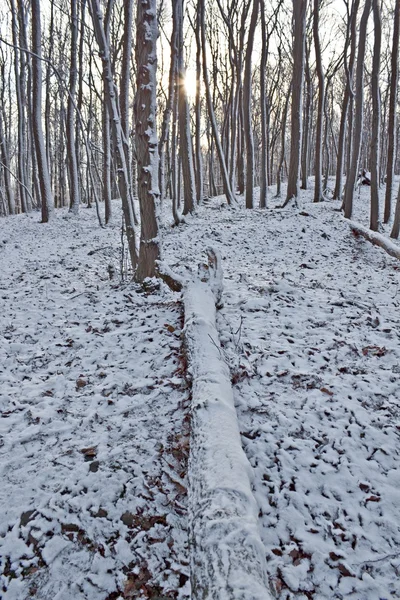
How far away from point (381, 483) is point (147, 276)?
394 cm

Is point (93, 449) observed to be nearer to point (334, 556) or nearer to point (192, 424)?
point (192, 424)

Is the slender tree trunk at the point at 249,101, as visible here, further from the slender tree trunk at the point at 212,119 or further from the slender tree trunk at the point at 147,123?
the slender tree trunk at the point at 147,123

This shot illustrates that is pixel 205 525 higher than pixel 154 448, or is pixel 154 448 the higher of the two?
pixel 205 525

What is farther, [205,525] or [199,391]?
[199,391]

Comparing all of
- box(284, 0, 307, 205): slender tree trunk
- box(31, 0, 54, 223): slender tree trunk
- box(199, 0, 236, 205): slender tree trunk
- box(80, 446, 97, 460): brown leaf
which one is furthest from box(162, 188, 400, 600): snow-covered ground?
box(31, 0, 54, 223): slender tree trunk

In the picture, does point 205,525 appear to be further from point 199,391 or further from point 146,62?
point 146,62

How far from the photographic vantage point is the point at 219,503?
1699 mm

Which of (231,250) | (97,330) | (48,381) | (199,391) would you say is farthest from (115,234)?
(199,391)

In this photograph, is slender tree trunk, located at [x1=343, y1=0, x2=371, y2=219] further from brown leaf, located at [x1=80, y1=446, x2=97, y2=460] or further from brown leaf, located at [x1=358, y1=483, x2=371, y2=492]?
brown leaf, located at [x1=80, y1=446, x2=97, y2=460]

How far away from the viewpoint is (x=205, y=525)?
5.30ft

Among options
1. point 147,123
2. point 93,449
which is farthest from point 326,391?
point 147,123

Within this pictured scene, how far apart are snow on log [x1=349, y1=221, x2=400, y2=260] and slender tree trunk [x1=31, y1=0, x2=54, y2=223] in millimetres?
9514

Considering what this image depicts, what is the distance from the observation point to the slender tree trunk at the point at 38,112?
11.0 meters

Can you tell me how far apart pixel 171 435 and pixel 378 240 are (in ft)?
22.5
